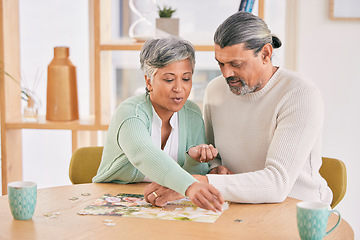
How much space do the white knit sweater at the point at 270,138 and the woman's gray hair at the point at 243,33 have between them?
17 centimetres

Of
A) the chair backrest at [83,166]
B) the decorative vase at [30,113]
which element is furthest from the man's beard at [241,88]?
the decorative vase at [30,113]

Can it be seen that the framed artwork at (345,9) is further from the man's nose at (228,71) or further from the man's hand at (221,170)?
the man's hand at (221,170)

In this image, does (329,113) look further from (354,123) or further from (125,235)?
(125,235)

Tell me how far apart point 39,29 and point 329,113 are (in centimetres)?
197

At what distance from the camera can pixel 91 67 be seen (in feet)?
11.8

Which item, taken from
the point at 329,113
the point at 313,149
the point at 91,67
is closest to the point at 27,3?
the point at 91,67

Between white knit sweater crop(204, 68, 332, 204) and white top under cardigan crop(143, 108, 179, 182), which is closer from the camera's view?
white knit sweater crop(204, 68, 332, 204)

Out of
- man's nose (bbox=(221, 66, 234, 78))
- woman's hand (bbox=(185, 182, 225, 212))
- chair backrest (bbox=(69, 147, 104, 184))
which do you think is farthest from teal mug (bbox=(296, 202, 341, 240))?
chair backrest (bbox=(69, 147, 104, 184))

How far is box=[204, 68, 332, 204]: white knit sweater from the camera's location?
172 cm

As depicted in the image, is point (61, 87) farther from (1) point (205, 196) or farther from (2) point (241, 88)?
(1) point (205, 196)

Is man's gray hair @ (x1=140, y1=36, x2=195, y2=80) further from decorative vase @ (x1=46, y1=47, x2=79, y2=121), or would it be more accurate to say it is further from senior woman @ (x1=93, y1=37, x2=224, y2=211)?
decorative vase @ (x1=46, y1=47, x2=79, y2=121)

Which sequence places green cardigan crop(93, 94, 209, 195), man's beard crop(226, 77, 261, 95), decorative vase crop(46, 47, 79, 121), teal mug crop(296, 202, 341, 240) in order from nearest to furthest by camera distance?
teal mug crop(296, 202, 341, 240), green cardigan crop(93, 94, 209, 195), man's beard crop(226, 77, 261, 95), decorative vase crop(46, 47, 79, 121)

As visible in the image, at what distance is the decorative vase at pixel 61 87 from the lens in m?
3.05

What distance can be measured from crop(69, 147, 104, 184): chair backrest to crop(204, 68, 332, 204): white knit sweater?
53 cm
